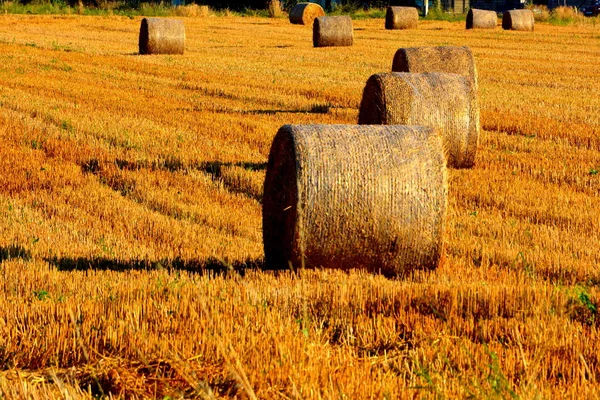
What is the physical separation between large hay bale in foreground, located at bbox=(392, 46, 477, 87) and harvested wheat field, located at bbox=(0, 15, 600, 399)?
106 centimetres

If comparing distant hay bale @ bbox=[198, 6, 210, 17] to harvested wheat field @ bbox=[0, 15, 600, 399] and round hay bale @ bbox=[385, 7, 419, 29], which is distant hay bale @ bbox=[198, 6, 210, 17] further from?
harvested wheat field @ bbox=[0, 15, 600, 399]

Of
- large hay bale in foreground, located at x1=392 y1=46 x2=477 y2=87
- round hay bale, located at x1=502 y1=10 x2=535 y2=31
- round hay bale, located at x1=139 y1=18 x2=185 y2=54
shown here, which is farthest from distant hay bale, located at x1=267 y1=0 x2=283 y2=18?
large hay bale in foreground, located at x1=392 y1=46 x2=477 y2=87

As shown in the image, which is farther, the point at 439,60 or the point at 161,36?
the point at 161,36

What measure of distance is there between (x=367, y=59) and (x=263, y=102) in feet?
31.7

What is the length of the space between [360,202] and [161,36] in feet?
68.2

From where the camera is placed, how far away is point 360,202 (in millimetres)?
6266

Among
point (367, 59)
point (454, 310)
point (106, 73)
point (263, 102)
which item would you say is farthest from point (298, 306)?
point (367, 59)

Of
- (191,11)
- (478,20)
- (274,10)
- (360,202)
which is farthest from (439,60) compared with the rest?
(274,10)

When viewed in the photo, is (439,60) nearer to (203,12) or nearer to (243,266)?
(243,266)

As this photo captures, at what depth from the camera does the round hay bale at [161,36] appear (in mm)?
25984

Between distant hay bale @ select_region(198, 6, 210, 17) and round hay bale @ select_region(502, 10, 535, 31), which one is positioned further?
distant hay bale @ select_region(198, 6, 210, 17)

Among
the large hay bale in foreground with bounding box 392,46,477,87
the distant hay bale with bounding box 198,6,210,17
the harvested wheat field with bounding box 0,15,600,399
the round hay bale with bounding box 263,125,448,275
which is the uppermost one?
the distant hay bale with bounding box 198,6,210,17

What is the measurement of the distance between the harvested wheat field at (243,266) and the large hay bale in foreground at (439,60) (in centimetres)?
106

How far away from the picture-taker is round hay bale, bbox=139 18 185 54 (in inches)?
1023
